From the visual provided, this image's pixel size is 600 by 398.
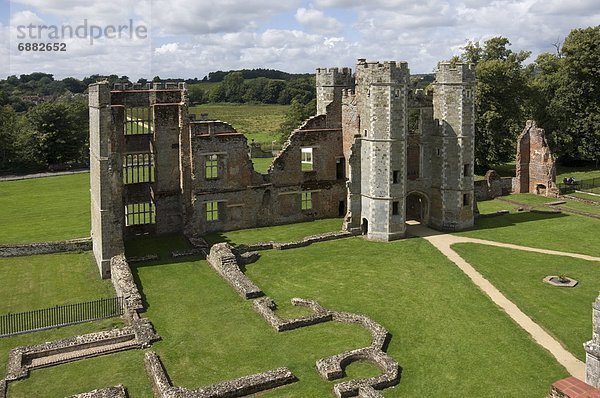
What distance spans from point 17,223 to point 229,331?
26879 mm

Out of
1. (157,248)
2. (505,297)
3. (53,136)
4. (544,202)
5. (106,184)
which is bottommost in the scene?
(505,297)

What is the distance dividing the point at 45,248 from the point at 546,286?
95.1 feet

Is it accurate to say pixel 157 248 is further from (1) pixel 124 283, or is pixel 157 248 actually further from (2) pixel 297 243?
(2) pixel 297 243

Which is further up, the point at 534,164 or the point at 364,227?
the point at 534,164

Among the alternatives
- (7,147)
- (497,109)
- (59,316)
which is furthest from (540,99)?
(7,147)

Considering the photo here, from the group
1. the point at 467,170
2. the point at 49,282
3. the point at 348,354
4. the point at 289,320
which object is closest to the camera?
the point at 348,354

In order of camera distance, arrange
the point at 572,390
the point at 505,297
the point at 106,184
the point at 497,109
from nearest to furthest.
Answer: the point at 572,390 → the point at 505,297 → the point at 106,184 → the point at 497,109

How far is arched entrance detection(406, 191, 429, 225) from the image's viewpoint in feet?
137

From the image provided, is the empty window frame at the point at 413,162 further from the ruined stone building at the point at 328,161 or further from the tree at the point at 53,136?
the tree at the point at 53,136

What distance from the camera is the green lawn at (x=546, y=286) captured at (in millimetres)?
23375

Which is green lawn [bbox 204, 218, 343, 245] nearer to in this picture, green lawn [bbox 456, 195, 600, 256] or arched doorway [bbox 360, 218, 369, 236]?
arched doorway [bbox 360, 218, 369, 236]

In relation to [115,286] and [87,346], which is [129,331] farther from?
[115,286]

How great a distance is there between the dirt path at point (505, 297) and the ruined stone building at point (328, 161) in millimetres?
2084

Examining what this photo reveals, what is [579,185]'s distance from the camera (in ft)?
178
